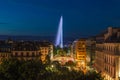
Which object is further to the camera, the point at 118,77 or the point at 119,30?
the point at 119,30

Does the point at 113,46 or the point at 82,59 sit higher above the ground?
the point at 113,46

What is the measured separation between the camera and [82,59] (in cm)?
14038

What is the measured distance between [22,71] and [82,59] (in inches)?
3905

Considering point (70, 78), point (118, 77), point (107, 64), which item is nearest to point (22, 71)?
point (70, 78)

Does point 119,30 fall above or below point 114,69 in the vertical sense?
above

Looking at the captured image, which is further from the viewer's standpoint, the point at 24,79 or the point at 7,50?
the point at 7,50

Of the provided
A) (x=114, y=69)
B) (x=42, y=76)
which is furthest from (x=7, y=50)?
(x=42, y=76)

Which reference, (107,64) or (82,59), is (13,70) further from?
(82,59)

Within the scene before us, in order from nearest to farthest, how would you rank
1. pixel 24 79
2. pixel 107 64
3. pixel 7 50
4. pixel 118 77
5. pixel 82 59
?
pixel 24 79 < pixel 118 77 < pixel 107 64 < pixel 7 50 < pixel 82 59

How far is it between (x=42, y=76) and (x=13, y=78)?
13.7 ft

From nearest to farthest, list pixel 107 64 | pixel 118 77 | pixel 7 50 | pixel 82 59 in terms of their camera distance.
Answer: pixel 118 77 → pixel 107 64 → pixel 7 50 → pixel 82 59

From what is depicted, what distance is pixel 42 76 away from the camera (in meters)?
44.0

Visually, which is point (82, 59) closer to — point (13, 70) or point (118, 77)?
point (118, 77)

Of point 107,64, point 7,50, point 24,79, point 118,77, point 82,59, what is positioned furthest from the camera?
point 82,59
